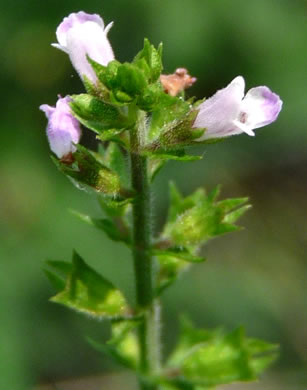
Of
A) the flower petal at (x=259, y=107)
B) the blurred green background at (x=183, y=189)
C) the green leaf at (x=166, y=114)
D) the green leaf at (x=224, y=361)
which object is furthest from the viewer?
the blurred green background at (x=183, y=189)

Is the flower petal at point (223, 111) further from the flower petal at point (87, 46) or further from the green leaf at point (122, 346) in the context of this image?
the green leaf at point (122, 346)

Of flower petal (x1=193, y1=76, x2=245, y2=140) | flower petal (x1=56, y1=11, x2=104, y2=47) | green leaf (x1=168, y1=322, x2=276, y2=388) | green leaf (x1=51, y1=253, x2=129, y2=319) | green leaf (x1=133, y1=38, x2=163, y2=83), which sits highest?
flower petal (x1=56, y1=11, x2=104, y2=47)

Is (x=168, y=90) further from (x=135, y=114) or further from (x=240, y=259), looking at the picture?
(x=240, y=259)

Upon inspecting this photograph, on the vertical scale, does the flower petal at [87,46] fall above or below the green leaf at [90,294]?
above

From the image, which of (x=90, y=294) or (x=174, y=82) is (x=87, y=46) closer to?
(x=174, y=82)

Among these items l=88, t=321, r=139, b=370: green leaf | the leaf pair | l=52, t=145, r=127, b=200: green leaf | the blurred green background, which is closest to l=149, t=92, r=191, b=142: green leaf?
l=52, t=145, r=127, b=200: green leaf

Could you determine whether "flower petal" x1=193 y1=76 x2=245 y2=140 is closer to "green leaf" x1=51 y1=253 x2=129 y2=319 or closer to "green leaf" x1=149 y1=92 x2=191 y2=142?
"green leaf" x1=149 y1=92 x2=191 y2=142

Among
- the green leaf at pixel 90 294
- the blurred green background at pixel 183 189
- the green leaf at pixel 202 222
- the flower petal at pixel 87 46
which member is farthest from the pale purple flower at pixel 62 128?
the blurred green background at pixel 183 189
